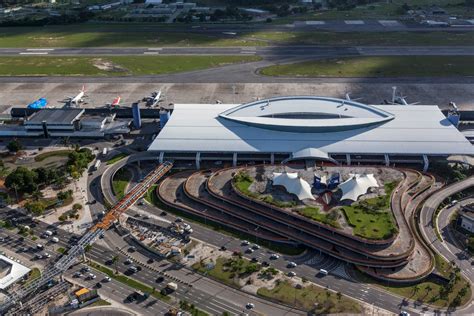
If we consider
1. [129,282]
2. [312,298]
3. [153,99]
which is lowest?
[312,298]

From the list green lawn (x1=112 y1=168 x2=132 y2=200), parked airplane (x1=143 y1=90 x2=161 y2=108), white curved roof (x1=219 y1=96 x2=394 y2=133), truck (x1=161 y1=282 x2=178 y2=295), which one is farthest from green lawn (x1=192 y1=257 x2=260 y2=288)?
parked airplane (x1=143 y1=90 x2=161 y2=108)

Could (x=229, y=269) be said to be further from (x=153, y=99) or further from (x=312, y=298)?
(x=153, y=99)

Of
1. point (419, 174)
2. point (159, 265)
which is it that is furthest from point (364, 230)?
point (159, 265)

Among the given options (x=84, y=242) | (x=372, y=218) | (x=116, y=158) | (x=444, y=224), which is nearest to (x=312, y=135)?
(x=372, y=218)

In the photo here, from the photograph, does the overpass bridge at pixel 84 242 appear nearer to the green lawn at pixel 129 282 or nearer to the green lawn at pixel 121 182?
the green lawn at pixel 121 182

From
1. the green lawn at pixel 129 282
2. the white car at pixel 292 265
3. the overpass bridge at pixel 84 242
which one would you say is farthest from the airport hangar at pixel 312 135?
the green lawn at pixel 129 282

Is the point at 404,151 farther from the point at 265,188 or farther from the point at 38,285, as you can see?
the point at 38,285

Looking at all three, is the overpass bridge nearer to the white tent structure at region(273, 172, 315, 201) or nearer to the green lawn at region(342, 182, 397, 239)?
the white tent structure at region(273, 172, 315, 201)
